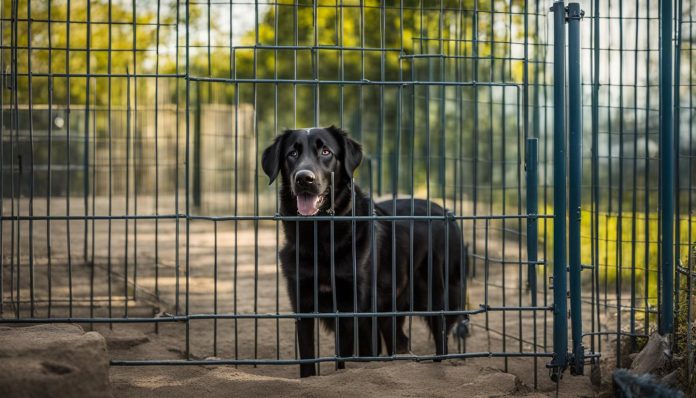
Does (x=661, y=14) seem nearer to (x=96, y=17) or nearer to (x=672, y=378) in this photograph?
(x=672, y=378)

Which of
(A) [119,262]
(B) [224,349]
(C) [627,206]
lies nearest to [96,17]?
(A) [119,262]

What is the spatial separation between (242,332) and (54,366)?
3.55m

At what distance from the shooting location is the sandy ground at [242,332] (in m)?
4.02

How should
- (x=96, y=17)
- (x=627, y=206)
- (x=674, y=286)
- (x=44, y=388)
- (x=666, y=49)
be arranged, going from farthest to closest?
(x=96, y=17), (x=627, y=206), (x=674, y=286), (x=666, y=49), (x=44, y=388)

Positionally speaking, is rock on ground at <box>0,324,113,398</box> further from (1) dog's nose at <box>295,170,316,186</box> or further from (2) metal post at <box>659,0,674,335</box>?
(2) metal post at <box>659,0,674,335</box>

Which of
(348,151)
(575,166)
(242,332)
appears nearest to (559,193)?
(575,166)

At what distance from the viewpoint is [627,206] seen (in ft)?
36.1

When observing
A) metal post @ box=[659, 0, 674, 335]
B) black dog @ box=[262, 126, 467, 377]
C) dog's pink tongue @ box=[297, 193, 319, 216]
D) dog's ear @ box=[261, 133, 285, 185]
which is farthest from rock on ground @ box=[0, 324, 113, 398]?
metal post @ box=[659, 0, 674, 335]

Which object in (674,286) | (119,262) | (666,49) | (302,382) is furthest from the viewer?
(119,262)

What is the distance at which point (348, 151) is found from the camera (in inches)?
197

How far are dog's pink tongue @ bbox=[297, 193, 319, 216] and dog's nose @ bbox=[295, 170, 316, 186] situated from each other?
0.10 m

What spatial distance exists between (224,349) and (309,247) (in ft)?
5.02

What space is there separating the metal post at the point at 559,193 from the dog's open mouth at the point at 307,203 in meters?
1.40

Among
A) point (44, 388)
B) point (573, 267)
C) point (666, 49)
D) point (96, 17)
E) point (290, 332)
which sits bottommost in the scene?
point (290, 332)
